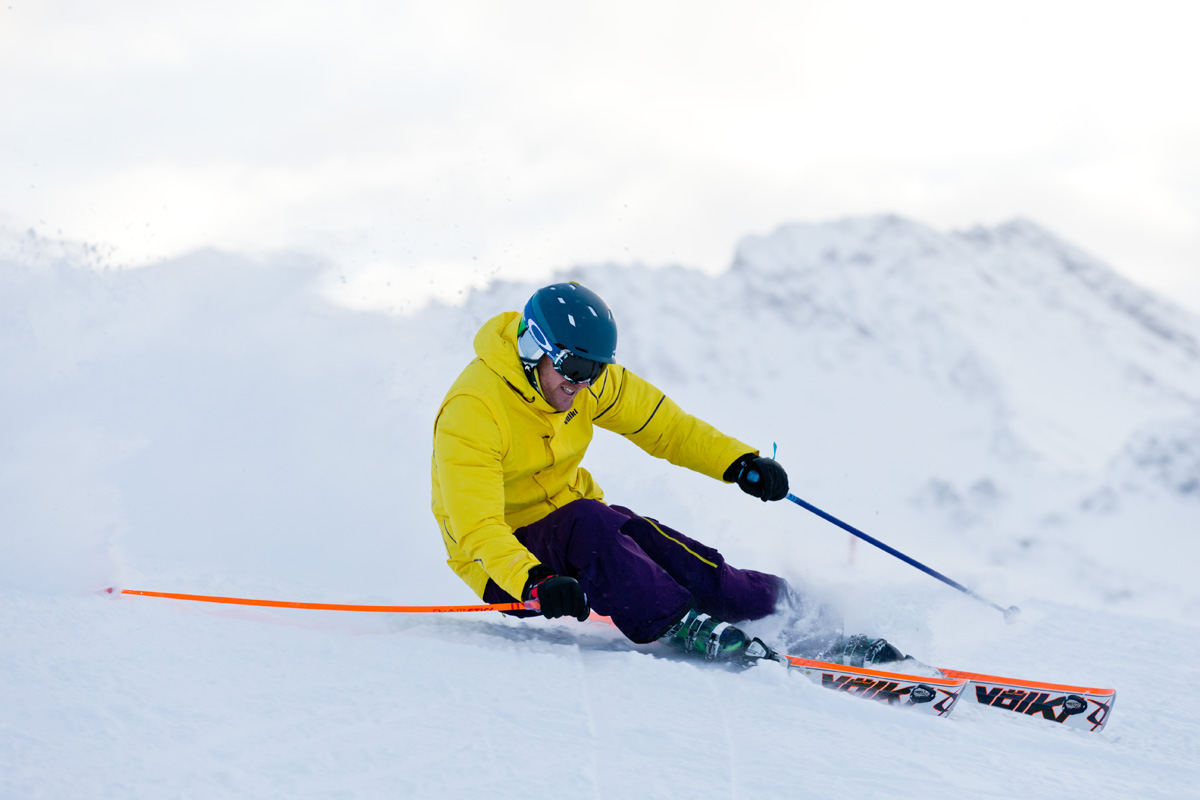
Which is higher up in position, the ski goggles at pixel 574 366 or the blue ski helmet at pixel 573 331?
the blue ski helmet at pixel 573 331

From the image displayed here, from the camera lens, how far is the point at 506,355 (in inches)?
115

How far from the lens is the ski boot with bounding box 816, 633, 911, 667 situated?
9.51 ft

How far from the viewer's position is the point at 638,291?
39.9 ft

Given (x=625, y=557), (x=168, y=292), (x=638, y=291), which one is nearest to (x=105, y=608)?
(x=625, y=557)

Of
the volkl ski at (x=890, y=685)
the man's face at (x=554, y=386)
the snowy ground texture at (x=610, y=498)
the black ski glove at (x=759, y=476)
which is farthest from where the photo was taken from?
the black ski glove at (x=759, y=476)

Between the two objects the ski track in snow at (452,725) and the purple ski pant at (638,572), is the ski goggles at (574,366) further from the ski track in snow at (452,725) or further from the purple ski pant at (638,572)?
the ski track in snow at (452,725)

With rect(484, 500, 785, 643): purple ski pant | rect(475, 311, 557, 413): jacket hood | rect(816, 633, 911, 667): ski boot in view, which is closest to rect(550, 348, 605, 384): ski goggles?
rect(475, 311, 557, 413): jacket hood

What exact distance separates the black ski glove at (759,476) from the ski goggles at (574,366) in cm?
84

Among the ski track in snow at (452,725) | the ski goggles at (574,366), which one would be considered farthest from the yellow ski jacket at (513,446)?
the ski track in snow at (452,725)

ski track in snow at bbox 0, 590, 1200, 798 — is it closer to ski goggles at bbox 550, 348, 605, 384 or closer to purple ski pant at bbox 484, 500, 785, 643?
purple ski pant at bbox 484, 500, 785, 643

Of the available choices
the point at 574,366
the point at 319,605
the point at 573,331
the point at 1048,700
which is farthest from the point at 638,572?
the point at 1048,700

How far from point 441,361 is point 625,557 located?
5.06m

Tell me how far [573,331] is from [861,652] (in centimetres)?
148

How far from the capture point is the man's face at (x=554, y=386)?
2879mm
